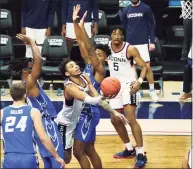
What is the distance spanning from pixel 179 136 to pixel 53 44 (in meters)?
4.04

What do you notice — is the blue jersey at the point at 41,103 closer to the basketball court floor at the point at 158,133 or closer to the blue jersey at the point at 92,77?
the blue jersey at the point at 92,77

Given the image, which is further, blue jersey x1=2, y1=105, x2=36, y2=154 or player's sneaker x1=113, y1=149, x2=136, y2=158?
player's sneaker x1=113, y1=149, x2=136, y2=158

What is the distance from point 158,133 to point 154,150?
0.94 meters

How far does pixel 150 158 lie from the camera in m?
10.0

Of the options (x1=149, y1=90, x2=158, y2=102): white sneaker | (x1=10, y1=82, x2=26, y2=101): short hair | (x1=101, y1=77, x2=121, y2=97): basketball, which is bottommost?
(x1=149, y1=90, x2=158, y2=102): white sneaker

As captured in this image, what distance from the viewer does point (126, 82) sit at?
9938mm

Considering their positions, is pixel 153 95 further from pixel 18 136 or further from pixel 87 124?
pixel 18 136

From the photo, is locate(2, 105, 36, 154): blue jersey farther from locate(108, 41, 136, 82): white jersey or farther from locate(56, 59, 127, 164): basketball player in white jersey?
locate(108, 41, 136, 82): white jersey

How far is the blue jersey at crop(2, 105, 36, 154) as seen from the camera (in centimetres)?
723

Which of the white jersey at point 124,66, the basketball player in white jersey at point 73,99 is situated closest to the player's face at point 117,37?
the white jersey at point 124,66

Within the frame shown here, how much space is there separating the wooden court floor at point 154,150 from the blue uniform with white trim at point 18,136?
2385 mm

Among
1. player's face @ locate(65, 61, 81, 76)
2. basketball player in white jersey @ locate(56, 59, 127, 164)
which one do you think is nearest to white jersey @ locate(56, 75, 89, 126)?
basketball player in white jersey @ locate(56, 59, 127, 164)

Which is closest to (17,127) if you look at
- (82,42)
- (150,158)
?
(82,42)

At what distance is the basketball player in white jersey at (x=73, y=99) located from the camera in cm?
805
